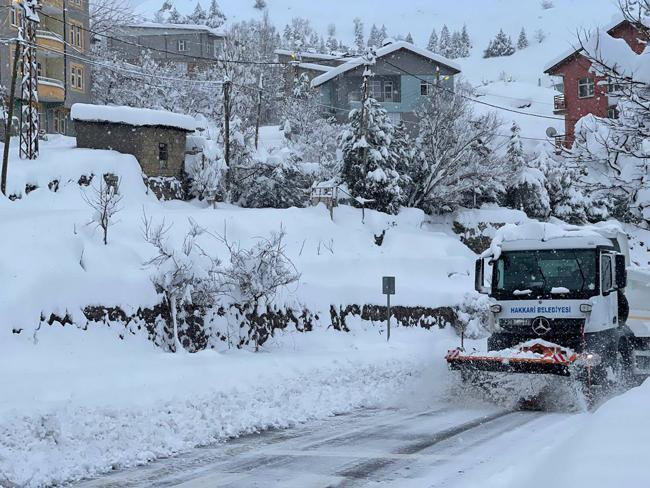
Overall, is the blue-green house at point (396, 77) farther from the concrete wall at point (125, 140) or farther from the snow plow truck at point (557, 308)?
the snow plow truck at point (557, 308)

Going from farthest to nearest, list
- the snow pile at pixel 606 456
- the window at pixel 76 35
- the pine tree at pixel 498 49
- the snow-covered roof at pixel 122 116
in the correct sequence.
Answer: the pine tree at pixel 498 49, the window at pixel 76 35, the snow-covered roof at pixel 122 116, the snow pile at pixel 606 456

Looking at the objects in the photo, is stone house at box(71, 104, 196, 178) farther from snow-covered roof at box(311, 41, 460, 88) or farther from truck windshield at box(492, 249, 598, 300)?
snow-covered roof at box(311, 41, 460, 88)

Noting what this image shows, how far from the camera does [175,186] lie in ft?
111

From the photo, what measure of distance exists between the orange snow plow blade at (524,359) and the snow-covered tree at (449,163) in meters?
24.6

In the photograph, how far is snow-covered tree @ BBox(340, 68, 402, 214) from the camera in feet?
115

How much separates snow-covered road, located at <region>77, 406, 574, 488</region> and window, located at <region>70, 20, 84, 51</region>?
43476 mm

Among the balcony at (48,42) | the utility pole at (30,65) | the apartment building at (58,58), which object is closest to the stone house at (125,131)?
the utility pole at (30,65)

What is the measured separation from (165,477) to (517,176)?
35276 millimetres

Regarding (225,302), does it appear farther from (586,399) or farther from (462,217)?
(462,217)

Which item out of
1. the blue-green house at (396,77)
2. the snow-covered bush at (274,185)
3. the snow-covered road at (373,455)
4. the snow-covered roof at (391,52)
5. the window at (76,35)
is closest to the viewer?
the snow-covered road at (373,455)

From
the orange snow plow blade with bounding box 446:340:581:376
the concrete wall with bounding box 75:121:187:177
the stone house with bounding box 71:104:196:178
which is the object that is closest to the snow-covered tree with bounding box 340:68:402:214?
the stone house with bounding box 71:104:196:178

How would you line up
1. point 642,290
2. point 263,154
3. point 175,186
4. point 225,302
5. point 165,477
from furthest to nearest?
1. point 263,154
2. point 175,186
3. point 225,302
4. point 642,290
5. point 165,477

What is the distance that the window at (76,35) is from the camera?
4912 centimetres

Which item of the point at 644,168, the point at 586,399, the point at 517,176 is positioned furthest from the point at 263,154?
the point at 644,168
